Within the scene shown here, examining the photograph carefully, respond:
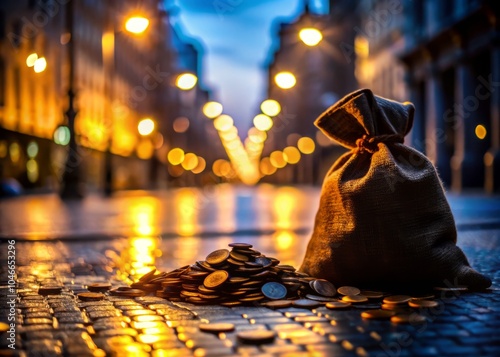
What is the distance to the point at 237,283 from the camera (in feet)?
16.6

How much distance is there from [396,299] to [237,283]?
1.14m

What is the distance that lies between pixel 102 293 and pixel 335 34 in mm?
75912

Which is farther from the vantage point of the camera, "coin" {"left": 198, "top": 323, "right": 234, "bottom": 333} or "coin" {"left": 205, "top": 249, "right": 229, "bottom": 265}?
"coin" {"left": 205, "top": 249, "right": 229, "bottom": 265}

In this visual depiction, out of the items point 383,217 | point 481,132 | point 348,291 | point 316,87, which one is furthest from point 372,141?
point 316,87

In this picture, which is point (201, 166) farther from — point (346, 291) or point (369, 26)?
point (346, 291)

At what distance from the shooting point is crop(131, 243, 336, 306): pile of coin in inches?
196

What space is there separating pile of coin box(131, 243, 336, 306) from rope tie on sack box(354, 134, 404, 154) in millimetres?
1098

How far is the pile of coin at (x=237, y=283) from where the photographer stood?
4.99 meters

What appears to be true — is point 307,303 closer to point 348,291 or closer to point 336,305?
point 336,305

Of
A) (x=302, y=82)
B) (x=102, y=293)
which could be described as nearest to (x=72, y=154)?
(x=102, y=293)

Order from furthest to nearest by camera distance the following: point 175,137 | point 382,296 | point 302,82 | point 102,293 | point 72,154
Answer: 1. point 302,82
2. point 175,137
3. point 72,154
4. point 102,293
5. point 382,296

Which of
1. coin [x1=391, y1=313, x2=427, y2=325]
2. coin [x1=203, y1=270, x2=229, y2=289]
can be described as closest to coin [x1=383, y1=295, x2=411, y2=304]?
coin [x1=391, y1=313, x2=427, y2=325]

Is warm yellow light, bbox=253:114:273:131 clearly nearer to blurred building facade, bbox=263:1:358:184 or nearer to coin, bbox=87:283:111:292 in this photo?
blurred building facade, bbox=263:1:358:184

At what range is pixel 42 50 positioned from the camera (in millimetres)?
40125
